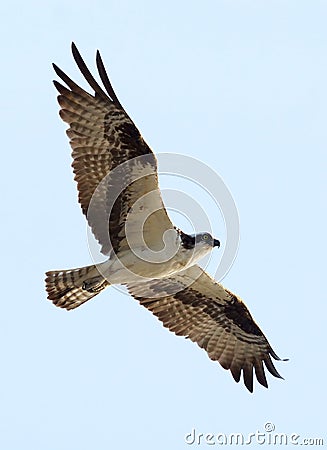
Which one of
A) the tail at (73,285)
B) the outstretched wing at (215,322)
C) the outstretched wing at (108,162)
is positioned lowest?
the outstretched wing at (215,322)

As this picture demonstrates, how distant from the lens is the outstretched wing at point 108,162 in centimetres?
1392

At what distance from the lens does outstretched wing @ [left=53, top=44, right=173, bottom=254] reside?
13922 mm

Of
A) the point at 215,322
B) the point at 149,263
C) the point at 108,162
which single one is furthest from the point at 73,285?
the point at 215,322

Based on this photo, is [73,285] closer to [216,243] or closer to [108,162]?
[108,162]

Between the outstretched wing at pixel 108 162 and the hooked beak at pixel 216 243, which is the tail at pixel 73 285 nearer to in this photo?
the outstretched wing at pixel 108 162

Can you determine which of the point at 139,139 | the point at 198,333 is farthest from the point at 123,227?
the point at 198,333

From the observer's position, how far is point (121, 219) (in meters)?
14.5

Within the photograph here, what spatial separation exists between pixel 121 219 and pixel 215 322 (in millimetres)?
2821

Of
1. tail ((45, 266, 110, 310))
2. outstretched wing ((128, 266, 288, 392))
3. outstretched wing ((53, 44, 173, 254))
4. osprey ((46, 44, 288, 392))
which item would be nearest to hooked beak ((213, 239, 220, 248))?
osprey ((46, 44, 288, 392))

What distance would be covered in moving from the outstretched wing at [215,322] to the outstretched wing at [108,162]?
1.87 meters

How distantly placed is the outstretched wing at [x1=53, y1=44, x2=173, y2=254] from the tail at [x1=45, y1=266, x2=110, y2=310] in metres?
0.62

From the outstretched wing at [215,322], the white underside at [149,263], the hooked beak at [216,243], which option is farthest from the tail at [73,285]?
the hooked beak at [216,243]

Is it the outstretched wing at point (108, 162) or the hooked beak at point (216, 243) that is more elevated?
the outstretched wing at point (108, 162)

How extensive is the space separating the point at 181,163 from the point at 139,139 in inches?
29.7
